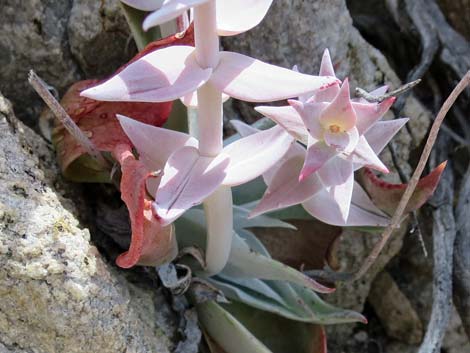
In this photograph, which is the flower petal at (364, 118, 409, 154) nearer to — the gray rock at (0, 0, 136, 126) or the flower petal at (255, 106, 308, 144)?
the flower petal at (255, 106, 308, 144)

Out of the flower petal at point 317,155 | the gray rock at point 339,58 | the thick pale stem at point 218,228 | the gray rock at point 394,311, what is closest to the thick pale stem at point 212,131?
the thick pale stem at point 218,228

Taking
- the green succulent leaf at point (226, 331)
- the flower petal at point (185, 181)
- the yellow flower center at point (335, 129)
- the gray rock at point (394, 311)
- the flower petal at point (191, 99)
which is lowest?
the gray rock at point (394, 311)

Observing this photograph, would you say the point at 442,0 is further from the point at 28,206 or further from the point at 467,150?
the point at 28,206

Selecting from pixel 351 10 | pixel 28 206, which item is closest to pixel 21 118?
pixel 28 206

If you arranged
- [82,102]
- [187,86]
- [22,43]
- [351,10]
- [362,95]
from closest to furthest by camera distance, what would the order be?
[187,86] → [362,95] → [82,102] → [22,43] → [351,10]

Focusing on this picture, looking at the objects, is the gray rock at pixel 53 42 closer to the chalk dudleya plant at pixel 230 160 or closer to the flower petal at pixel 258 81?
the chalk dudleya plant at pixel 230 160

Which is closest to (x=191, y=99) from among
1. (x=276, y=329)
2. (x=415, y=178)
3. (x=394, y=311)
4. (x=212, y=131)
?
(x=212, y=131)

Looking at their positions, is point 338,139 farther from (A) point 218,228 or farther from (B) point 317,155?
(A) point 218,228
